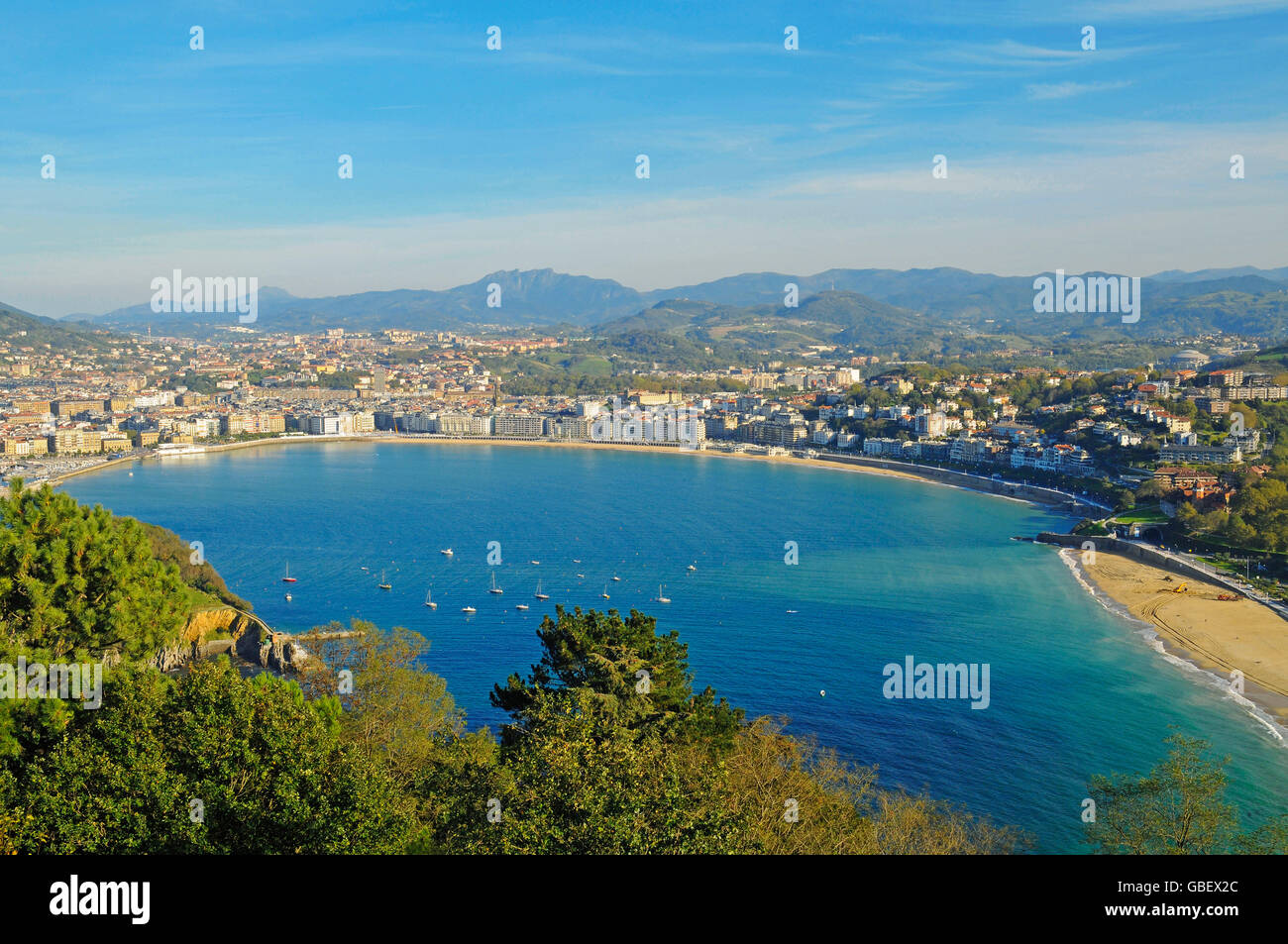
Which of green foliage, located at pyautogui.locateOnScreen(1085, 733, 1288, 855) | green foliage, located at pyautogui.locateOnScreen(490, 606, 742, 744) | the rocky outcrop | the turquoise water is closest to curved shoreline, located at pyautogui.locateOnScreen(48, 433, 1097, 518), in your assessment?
the turquoise water

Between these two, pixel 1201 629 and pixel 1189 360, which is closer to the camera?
pixel 1201 629

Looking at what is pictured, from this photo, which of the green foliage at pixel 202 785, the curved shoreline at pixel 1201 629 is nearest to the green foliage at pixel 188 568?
the green foliage at pixel 202 785

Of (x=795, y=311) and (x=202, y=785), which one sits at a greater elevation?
(x=795, y=311)
